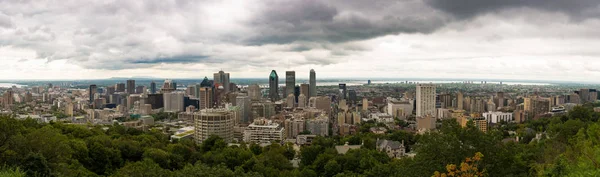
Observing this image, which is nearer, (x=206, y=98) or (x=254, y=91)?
(x=206, y=98)

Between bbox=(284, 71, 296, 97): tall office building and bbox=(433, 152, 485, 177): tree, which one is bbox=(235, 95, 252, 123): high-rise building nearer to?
bbox=(284, 71, 296, 97): tall office building

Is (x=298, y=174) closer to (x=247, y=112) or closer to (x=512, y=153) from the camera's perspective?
(x=512, y=153)

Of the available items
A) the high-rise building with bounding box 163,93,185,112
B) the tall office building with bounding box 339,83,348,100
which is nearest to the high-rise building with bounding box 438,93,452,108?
the tall office building with bounding box 339,83,348,100

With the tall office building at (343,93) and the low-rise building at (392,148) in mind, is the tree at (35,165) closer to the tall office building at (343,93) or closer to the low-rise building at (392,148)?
the low-rise building at (392,148)

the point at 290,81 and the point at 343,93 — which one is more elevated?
the point at 290,81

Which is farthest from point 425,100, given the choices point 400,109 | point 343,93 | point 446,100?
point 343,93

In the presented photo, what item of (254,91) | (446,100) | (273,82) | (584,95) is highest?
(273,82)

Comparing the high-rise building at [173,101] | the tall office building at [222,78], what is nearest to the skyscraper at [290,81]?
the tall office building at [222,78]

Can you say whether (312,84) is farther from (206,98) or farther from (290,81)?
(206,98)

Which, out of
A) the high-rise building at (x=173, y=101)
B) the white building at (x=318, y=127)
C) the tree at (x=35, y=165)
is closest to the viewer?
the tree at (x=35, y=165)

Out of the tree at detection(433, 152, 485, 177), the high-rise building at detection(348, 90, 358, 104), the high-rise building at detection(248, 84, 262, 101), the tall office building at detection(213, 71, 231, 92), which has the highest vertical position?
the tall office building at detection(213, 71, 231, 92)

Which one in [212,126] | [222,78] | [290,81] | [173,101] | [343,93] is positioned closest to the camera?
[212,126]

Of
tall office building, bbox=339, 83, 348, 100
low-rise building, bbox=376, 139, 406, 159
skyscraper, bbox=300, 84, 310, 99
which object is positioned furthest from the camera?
skyscraper, bbox=300, 84, 310, 99
